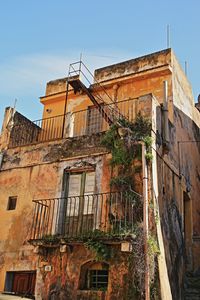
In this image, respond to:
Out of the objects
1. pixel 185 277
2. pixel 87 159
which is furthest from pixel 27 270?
pixel 185 277

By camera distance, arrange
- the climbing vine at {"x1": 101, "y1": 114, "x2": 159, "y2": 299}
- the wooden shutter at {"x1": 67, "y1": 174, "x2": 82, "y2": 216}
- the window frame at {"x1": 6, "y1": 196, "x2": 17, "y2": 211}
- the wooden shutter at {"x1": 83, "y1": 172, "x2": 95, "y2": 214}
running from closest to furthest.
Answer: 1. the climbing vine at {"x1": 101, "y1": 114, "x2": 159, "y2": 299}
2. the wooden shutter at {"x1": 83, "y1": 172, "x2": 95, "y2": 214}
3. the wooden shutter at {"x1": 67, "y1": 174, "x2": 82, "y2": 216}
4. the window frame at {"x1": 6, "y1": 196, "x2": 17, "y2": 211}

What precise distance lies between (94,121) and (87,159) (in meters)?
4.24

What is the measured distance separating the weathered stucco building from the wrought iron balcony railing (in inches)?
3.2

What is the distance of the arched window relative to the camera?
10.3 metres

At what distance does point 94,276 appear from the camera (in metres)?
10.5

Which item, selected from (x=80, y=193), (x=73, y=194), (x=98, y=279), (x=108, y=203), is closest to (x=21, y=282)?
(x=98, y=279)

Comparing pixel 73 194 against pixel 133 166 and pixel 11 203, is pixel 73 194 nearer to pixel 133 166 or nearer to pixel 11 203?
pixel 133 166

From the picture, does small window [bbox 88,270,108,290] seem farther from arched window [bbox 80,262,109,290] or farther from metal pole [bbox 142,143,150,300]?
metal pole [bbox 142,143,150,300]

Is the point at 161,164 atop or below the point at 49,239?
atop

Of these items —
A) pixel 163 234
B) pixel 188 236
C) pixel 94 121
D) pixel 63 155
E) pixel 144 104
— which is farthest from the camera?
pixel 94 121

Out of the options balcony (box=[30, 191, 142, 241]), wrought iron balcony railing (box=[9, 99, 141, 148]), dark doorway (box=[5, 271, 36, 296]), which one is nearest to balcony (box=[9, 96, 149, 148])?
wrought iron balcony railing (box=[9, 99, 141, 148])

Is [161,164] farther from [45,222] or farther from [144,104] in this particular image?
[45,222]

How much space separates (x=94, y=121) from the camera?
636 inches

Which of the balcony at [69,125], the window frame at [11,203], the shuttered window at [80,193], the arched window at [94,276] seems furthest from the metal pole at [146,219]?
the window frame at [11,203]
